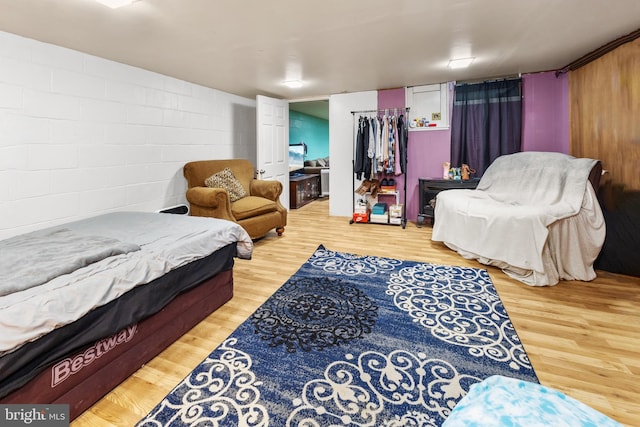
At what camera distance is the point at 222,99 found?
4.88 meters

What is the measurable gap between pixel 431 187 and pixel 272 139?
265 cm

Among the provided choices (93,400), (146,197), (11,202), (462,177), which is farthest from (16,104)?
(462,177)

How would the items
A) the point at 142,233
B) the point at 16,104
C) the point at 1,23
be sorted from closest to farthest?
1. the point at 142,233
2. the point at 1,23
3. the point at 16,104

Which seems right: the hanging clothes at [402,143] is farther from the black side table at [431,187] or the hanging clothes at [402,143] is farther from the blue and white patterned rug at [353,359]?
the blue and white patterned rug at [353,359]

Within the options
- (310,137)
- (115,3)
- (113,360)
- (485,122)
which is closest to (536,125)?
(485,122)

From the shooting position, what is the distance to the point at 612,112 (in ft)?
9.96

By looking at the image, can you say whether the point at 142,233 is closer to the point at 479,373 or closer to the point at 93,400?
the point at 93,400

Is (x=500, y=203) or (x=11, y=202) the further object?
(x=500, y=203)

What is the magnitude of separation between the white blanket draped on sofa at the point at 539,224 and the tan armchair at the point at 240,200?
218cm

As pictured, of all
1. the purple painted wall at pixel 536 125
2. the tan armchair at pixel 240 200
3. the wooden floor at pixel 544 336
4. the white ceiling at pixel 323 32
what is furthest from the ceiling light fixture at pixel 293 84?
the wooden floor at pixel 544 336

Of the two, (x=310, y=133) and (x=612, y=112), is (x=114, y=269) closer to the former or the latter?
(x=612, y=112)

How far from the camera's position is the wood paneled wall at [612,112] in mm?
2748

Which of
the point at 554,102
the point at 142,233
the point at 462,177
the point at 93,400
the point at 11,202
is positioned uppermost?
the point at 554,102

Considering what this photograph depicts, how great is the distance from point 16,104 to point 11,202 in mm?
800
